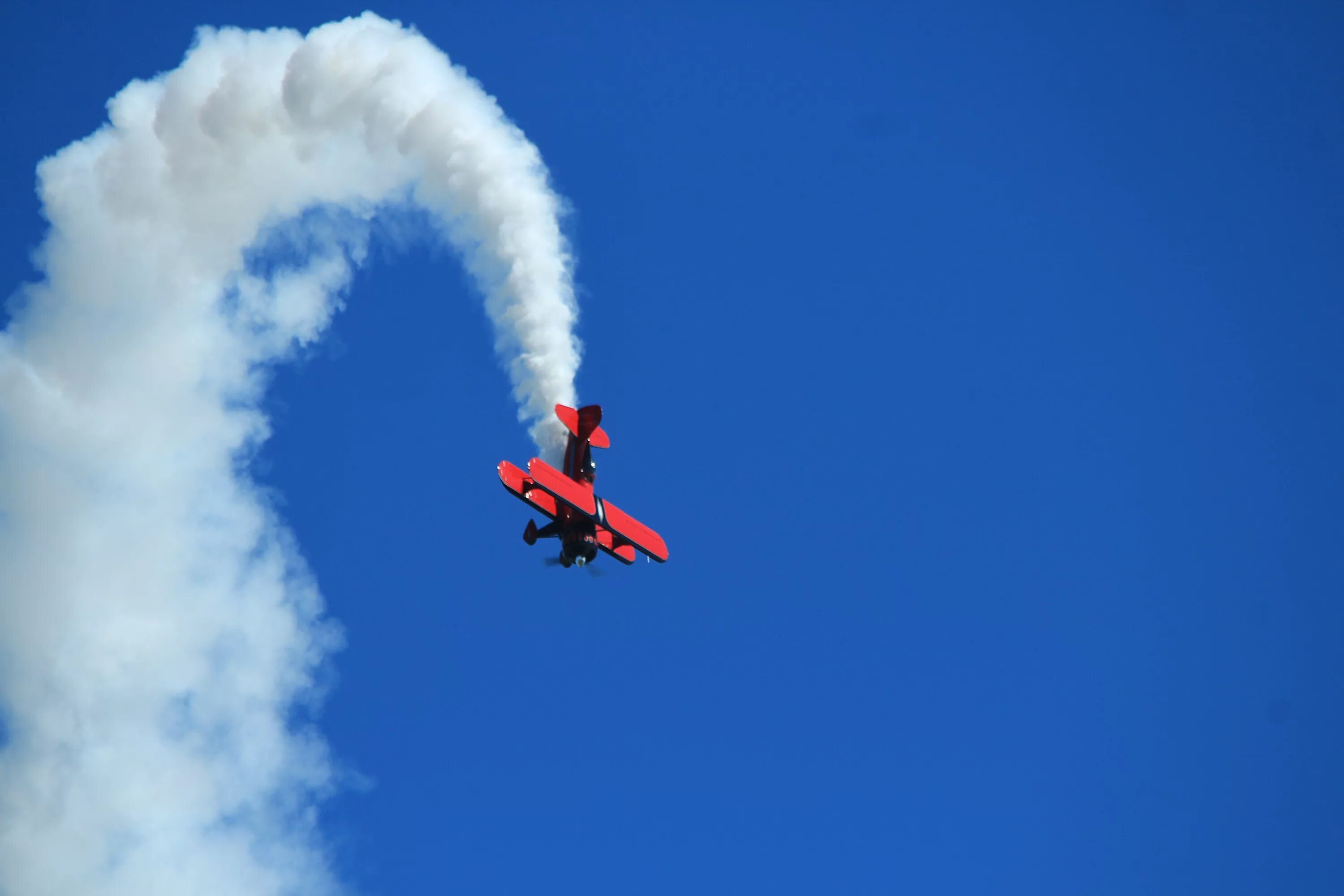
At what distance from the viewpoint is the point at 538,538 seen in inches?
1698

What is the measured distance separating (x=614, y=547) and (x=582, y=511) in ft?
8.64

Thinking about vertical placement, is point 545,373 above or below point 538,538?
above

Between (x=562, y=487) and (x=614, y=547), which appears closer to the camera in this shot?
(x=562, y=487)

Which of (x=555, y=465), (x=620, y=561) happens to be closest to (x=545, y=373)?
(x=555, y=465)

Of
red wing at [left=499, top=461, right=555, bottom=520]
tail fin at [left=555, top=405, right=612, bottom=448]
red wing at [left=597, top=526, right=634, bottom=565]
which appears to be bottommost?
red wing at [left=499, top=461, right=555, bottom=520]

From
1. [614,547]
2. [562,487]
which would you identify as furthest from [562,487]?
[614,547]

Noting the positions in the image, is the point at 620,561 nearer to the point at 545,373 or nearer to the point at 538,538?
the point at 538,538

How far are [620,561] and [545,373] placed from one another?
20.8ft

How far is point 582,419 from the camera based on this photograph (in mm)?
42906

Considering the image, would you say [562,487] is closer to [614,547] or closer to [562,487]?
[562,487]

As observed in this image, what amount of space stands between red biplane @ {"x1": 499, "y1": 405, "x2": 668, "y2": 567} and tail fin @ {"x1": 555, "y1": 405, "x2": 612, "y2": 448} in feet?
0.04

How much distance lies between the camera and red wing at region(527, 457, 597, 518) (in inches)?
1570

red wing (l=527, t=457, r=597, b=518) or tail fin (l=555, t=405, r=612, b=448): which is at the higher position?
tail fin (l=555, t=405, r=612, b=448)

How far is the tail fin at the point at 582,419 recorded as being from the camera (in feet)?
140
